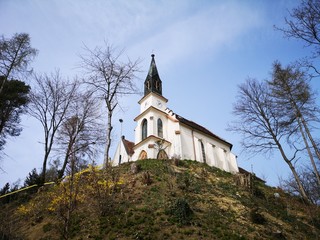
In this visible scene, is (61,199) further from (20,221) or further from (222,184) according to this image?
(222,184)

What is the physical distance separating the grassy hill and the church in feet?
32.6

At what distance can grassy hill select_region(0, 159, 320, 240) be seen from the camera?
27.2 ft

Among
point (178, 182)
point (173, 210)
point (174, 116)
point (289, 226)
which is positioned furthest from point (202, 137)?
point (173, 210)

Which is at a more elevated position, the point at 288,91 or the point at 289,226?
the point at 288,91

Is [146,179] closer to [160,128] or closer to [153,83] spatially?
[160,128]

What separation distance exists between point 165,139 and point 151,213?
1628 cm

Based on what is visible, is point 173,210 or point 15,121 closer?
point 173,210

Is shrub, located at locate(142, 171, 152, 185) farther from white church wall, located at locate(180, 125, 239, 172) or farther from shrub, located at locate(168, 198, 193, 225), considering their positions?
white church wall, located at locate(180, 125, 239, 172)

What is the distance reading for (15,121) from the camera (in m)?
19.7

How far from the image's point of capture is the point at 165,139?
25.7m

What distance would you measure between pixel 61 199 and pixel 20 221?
10.3ft

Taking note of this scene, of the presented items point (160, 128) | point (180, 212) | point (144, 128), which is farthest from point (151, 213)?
point (144, 128)

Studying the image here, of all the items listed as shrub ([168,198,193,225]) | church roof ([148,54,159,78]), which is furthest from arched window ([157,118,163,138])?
shrub ([168,198,193,225])

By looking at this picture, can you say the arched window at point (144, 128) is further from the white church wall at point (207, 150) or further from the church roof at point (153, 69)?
the church roof at point (153, 69)
